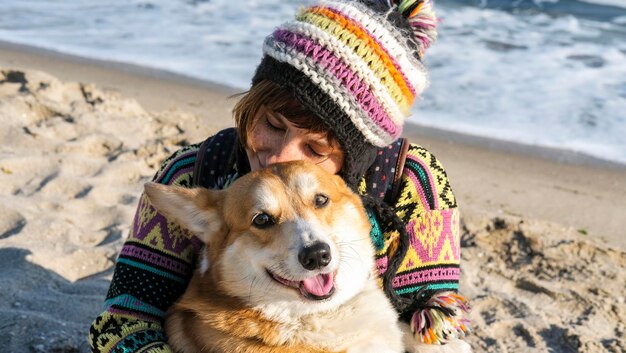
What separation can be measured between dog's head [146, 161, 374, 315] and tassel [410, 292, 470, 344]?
27 centimetres

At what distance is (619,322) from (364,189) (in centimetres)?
187

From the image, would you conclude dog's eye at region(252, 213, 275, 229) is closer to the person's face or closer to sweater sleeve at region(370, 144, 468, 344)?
the person's face

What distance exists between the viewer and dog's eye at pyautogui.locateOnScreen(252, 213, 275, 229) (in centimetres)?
261

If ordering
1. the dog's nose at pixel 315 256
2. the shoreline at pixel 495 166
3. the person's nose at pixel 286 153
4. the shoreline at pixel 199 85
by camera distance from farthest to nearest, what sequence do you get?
the shoreline at pixel 199 85 → the shoreline at pixel 495 166 → the person's nose at pixel 286 153 → the dog's nose at pixel 315 256

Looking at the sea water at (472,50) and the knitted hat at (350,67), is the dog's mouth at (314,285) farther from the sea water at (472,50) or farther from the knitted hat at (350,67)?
the sea water at (472,50)

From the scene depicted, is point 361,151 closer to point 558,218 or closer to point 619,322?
point 619,322

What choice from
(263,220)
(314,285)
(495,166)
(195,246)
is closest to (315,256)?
(314,285)

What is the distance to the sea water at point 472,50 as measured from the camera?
7367 mm

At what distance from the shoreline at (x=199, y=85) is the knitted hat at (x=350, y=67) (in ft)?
14.0

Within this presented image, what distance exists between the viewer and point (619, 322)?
3902 millimetres

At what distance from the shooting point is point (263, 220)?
103 inches

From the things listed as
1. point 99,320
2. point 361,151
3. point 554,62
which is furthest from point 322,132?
point 554,62

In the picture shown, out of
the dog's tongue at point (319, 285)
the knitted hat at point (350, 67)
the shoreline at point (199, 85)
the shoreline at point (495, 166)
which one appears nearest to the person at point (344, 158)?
the knitted hat at point (350, 67)

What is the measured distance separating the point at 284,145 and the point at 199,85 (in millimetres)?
5679
